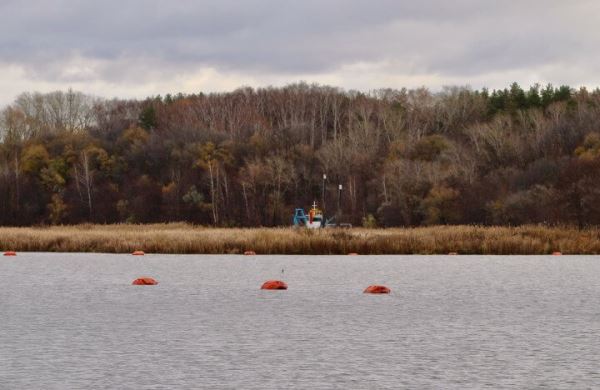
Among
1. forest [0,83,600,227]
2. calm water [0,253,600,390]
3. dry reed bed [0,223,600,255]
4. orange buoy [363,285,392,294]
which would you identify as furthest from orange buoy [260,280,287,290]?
forest [0,83,600,227]

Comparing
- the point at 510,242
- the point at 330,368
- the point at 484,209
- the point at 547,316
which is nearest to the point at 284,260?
the point at 510,242

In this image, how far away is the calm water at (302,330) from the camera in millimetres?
8109

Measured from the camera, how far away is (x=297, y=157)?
8538 cm

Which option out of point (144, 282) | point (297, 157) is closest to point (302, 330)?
point (144, 282)

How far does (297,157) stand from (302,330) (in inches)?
2927

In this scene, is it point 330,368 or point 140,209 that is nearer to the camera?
point 330,368

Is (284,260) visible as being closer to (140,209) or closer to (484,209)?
(484,209)

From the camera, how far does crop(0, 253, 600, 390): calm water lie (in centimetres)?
811

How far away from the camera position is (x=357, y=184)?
7600cm

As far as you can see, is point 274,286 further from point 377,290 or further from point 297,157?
point 297,157

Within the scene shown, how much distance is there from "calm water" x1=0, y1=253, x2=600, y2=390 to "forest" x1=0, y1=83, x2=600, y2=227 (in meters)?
31.5

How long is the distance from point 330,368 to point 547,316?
5.04 m

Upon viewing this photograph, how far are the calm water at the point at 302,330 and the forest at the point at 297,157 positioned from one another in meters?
31.5

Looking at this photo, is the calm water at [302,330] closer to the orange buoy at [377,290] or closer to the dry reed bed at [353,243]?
the orange buoy at [377,290]
